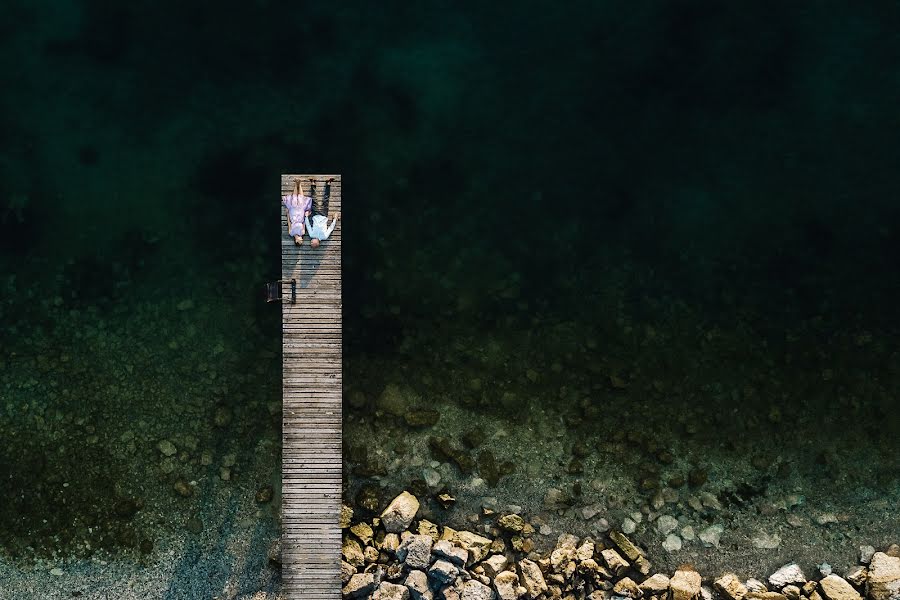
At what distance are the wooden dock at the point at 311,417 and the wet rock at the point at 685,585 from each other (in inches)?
259

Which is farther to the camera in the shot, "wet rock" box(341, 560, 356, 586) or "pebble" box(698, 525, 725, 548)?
"pebble" box(698, 525, 725, 548)

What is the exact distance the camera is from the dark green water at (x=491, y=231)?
16547mm

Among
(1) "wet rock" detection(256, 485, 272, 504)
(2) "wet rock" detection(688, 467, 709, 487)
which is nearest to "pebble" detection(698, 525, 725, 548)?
(2) "wet rock" detection(688, 467, 709, 487)

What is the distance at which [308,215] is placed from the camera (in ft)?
50.2

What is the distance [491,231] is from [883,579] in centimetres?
1042

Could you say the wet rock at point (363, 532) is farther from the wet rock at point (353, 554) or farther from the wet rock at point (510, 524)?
the wet rock at point (510, 524)

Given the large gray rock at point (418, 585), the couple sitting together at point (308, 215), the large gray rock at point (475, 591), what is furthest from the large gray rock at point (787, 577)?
the couple sitting together at point (308, 215)

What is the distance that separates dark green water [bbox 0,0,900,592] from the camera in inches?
651

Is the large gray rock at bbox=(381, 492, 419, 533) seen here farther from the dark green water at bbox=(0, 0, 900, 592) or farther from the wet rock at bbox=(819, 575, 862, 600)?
the wet rock at bbox=(819, 575, 862, 600)

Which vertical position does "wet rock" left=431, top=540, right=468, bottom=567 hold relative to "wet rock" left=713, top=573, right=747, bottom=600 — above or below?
above

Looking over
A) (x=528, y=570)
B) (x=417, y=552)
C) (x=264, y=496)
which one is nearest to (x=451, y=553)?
(x=417, y=552)

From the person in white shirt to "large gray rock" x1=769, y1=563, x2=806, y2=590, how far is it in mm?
11238

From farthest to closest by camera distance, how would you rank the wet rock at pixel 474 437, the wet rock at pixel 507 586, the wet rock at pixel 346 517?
the wet rock at pixel 474 437, the wet rock at pixel 346 517, the wet rock at pixel 507 586

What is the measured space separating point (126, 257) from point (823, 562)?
15.6 metres
